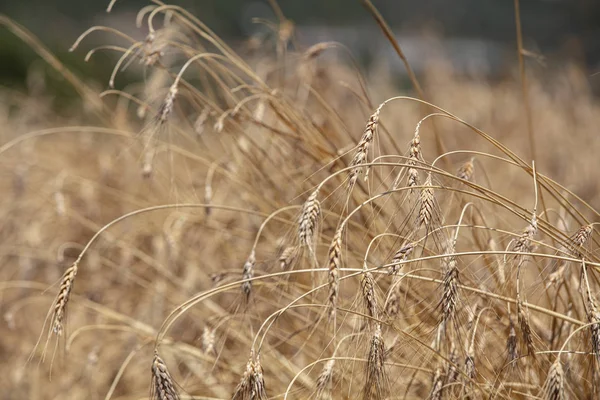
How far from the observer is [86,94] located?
2.60m

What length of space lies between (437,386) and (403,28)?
10.0 m

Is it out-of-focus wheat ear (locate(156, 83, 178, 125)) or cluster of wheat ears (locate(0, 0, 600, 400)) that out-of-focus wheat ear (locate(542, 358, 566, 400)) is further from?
out-of-focus wheat ear (locate(156, 83, 178, 125))

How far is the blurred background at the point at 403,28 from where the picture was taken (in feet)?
22.3

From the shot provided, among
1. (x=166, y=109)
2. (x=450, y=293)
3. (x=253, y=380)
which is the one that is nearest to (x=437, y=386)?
(x=450, y=293)

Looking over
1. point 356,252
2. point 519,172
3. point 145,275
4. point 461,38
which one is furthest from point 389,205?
point 461,38

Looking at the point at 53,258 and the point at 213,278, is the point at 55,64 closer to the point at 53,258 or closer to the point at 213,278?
the point at 53,258

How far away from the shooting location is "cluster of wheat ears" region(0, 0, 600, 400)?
4.30 ft

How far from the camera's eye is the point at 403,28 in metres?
10.9

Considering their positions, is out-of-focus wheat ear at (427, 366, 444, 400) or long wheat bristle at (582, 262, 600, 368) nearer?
long wheat bristle at (582, 262, 600, 368)

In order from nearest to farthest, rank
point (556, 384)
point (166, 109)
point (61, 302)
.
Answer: point (556, 384)
point (61, 302)
point (166, 109)

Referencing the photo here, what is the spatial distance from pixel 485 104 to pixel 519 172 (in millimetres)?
1341

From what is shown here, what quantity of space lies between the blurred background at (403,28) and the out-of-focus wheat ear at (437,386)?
1.01m

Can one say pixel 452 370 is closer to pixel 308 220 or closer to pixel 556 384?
pixel 556 384

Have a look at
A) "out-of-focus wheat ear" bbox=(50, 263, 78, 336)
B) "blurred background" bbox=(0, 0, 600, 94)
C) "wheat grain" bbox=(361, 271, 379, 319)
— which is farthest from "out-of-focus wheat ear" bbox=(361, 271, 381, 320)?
"blurred background" bbox=(0, 0, 600, 94)
